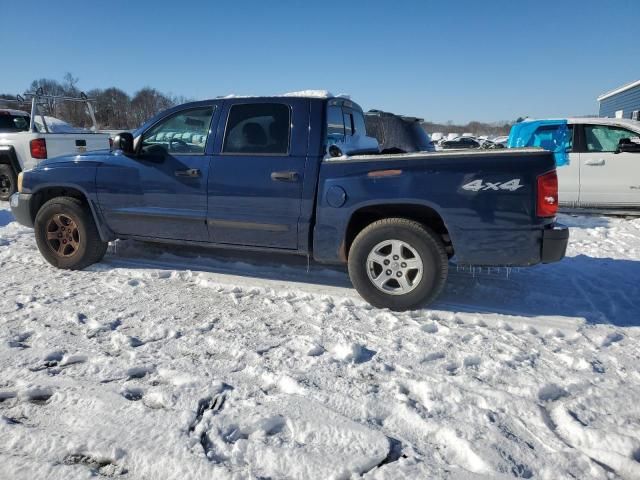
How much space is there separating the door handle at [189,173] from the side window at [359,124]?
1701 millimetres

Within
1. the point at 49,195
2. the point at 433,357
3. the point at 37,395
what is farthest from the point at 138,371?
the point at 49,195

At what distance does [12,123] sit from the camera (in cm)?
1062

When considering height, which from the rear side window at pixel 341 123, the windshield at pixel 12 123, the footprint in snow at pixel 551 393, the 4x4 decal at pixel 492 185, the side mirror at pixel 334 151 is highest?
the windshield at pixel 12 123

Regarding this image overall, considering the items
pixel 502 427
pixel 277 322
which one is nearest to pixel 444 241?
pixel 277 322

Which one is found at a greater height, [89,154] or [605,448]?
[89,154]

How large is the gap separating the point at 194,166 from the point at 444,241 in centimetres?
238

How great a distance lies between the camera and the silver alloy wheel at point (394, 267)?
150 inches

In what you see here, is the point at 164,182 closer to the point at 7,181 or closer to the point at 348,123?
the point at 348,123

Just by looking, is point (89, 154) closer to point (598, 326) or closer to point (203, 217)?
point (203, 217)

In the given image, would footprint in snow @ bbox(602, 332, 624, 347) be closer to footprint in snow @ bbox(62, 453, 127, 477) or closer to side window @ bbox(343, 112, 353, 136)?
side window @ bbox(343, 112, 353, 136)

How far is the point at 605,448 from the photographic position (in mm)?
2209

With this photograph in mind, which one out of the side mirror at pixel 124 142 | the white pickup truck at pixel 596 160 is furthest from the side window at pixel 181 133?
the white pickup truck at pixel 596 160

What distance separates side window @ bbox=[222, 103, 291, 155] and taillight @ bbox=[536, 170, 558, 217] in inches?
81.7

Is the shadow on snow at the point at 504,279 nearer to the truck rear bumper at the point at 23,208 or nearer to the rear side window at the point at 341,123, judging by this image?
the truck rear bumper at the point at 23,208
